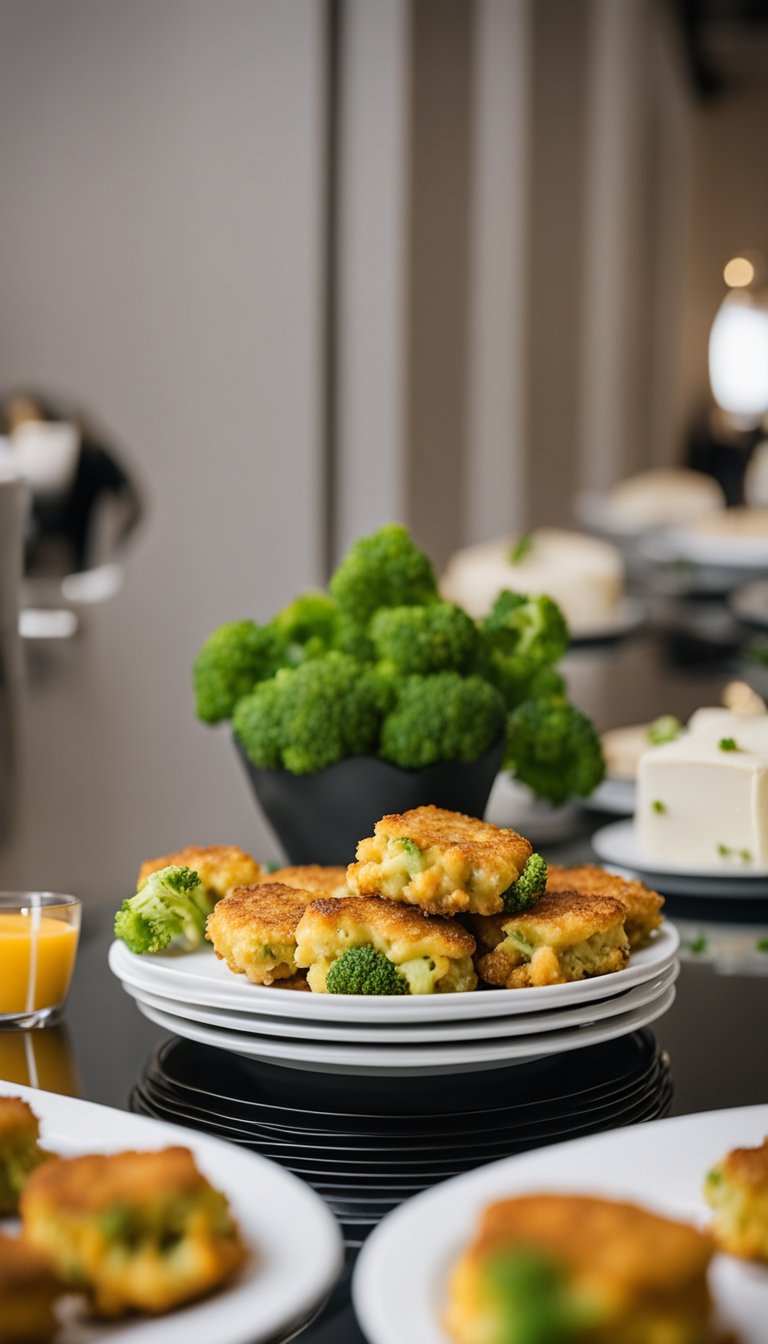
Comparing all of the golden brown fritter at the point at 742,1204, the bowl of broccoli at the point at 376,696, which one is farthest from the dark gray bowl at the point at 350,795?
the golden brown fritter at the point at 742,1204

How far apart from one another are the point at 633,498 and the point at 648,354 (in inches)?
326

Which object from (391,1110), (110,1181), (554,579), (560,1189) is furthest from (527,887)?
(554,579)

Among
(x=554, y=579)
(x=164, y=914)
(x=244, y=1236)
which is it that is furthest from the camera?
(x=554, y=579)

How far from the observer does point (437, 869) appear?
0.95 m

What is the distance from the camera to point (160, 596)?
143 inches

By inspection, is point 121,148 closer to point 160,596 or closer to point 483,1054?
point 160,596

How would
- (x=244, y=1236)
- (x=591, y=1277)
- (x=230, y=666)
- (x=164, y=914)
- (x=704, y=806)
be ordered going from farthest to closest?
1. (x=704, y=806)
2. (x=230, y=666)
3. (x=164, y=914)
4. (x=244, y=1236)
5. (x=591, y=1277)

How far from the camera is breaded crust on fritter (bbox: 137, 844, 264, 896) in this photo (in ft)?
3.68

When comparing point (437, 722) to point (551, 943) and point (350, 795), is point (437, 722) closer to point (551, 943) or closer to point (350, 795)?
point (350, 795)

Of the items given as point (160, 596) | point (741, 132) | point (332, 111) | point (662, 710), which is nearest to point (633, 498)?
point (332, 111)

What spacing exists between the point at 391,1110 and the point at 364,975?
9 centimetres

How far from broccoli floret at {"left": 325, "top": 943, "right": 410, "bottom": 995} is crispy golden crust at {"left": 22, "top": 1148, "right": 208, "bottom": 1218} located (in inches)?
10.0

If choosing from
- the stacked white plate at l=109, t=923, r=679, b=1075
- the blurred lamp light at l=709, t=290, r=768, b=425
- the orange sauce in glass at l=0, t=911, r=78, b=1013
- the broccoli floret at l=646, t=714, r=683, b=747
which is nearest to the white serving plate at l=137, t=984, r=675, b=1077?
the stacked white plate at l=109, t=923, r=679, b=1075

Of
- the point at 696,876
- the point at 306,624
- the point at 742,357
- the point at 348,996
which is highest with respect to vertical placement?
the point at 742,357
